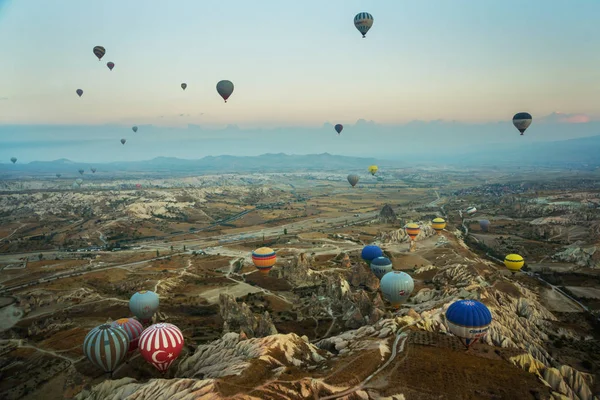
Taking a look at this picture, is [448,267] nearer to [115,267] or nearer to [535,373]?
[535,373]

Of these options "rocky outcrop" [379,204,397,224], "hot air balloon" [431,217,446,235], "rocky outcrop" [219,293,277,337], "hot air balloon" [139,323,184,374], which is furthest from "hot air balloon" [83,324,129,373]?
"rocky outcrop" [379,204,397,224]

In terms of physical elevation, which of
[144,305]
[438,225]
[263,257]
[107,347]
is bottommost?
[438,225]

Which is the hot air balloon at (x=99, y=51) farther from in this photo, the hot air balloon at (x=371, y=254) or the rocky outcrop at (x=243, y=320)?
the hot air balloon at (x=371, y=254)

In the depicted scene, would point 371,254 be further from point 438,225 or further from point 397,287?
point 438,225

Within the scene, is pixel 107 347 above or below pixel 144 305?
above

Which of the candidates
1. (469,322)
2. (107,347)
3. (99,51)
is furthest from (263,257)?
(99,51)

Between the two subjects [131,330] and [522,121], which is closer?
[131,330]

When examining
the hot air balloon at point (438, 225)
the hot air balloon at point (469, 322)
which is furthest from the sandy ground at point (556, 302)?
the hot air balloon at point (438, 225)
